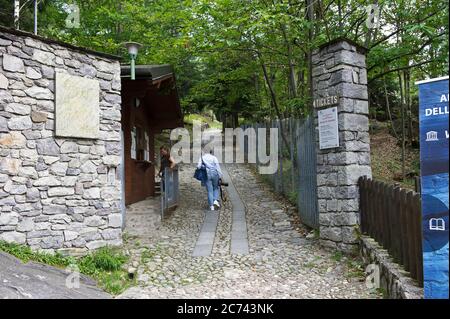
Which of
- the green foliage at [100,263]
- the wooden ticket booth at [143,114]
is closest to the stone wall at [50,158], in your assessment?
the green foliage at [100,263]

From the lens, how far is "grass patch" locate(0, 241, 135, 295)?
4729 millimetres

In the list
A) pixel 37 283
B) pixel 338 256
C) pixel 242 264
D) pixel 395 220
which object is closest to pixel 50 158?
pixel 37 283

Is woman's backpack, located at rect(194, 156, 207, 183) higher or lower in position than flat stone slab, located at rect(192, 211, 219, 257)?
higher

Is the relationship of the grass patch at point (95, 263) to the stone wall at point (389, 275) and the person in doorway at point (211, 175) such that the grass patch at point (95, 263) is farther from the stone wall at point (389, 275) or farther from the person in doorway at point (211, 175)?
the person in doorway at point (211, 175)

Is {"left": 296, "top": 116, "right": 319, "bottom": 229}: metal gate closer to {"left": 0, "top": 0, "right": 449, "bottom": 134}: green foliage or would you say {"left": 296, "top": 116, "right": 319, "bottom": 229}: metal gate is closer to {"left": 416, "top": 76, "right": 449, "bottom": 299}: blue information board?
{"left": 0, "top": 0, "right": 449, "bottom": 134}: green foliage

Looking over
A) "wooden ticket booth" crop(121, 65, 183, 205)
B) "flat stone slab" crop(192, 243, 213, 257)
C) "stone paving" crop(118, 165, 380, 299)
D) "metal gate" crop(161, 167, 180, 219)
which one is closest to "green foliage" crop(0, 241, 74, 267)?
"stone paving" crop(118, 165, 380, 299)

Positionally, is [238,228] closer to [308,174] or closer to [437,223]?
[308,174]

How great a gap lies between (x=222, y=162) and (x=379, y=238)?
13.8 metres

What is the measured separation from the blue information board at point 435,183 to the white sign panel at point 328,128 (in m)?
2.61

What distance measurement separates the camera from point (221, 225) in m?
7.81

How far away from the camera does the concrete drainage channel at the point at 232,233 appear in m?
6.03

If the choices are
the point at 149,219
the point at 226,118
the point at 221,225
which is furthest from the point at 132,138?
the point at 226,118

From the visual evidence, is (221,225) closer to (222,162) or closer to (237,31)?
(237,31)

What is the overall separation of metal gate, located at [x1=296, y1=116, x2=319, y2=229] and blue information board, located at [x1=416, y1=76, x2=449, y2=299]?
3517 millimetres
